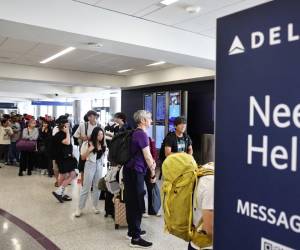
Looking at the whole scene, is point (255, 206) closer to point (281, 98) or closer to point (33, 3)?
point (281, 98)

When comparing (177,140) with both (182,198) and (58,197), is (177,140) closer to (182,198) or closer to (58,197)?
(58,197)

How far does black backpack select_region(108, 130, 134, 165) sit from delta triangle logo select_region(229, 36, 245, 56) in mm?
2475

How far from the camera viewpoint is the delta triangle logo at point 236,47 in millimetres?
922

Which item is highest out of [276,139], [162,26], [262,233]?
[162,26]

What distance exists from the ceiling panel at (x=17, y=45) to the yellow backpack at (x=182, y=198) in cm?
553

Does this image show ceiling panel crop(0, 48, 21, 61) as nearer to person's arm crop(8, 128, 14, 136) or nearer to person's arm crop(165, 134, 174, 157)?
person's arm crop(8, 128, 14, 136)

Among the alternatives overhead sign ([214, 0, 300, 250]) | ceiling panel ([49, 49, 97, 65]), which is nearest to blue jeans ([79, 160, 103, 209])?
ceiling panel ([49, 49, 97, 65])

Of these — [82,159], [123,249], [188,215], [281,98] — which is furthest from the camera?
[82,159]

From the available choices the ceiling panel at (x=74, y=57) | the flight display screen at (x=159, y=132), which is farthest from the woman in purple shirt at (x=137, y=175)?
the flight display screen at (x=159, y=132)

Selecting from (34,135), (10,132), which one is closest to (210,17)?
(34,135)

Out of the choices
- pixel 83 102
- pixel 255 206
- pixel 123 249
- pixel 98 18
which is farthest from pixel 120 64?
pixel 83 102

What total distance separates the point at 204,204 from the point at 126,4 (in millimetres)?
3254

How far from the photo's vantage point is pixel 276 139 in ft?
2.71

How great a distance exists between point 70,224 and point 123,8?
2950 mm
